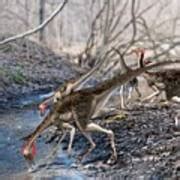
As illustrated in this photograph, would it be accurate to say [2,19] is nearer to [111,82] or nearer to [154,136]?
[154,136]

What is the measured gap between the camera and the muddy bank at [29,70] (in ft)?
48.9

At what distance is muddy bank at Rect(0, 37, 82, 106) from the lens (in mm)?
14906

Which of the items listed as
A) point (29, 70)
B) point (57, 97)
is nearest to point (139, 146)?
point (57, 97)

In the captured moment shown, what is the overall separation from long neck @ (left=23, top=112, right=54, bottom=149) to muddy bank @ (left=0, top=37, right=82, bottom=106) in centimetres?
717

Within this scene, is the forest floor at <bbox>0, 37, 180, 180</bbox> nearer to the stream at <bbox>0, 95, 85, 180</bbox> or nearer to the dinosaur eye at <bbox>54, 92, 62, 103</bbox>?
the stream at <bbox>0, 95, 85, 180</bbox>

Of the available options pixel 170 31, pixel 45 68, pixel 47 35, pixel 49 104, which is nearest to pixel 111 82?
pixel 49 104

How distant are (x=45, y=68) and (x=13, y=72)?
221 cm

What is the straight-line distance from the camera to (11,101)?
13609 mm

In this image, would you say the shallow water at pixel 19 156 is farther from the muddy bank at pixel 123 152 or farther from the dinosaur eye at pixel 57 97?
the dinosaur eye at pixel 57 97

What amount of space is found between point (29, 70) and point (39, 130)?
11.7 m

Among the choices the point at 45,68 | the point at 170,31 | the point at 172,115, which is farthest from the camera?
the point at 170,31

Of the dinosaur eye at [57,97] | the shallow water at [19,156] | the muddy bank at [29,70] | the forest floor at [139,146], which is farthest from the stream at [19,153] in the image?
the muddy bank at [29,70]

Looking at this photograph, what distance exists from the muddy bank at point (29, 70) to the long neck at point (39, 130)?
7169 mm

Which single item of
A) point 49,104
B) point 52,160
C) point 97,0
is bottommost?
point 52,160
